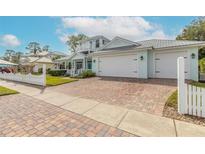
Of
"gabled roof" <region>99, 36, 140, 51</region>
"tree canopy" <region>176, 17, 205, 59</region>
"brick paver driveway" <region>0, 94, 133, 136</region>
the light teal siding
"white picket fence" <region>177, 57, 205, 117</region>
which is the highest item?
"tree canopy" <region>176, 17, 205, 59</region>

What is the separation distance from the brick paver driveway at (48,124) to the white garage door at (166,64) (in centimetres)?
1010

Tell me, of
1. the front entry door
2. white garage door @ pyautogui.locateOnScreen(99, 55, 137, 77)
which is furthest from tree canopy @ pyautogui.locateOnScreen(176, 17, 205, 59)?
the front entry door

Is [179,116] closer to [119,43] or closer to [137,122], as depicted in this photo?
[137,122]

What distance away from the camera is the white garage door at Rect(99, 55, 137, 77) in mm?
13477

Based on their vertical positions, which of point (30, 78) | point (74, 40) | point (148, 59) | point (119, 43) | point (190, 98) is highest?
point (74, 40)

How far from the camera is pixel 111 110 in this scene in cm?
481

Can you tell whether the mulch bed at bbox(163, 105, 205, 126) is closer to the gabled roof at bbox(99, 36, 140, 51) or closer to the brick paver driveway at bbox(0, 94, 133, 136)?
the brick paver driveway at bbox(0, 94, 133, 136)

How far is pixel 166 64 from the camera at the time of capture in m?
12.1

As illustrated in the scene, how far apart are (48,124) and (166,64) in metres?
11.2

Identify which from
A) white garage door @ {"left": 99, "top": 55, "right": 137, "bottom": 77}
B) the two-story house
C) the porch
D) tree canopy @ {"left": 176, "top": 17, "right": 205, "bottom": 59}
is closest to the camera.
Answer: white garage door @ {"left": 99, "top": 55, "right": 137, "bottom": 77}

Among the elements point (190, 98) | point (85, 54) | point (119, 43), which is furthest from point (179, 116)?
point (85, 54)

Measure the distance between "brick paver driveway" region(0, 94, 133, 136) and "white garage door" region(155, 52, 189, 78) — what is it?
10103 mm
